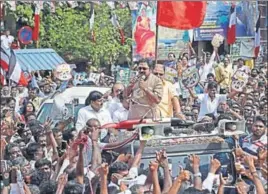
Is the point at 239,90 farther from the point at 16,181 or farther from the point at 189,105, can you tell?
the point at 16,181

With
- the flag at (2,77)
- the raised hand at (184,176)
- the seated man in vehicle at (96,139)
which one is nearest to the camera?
the raised hand at (184,176)

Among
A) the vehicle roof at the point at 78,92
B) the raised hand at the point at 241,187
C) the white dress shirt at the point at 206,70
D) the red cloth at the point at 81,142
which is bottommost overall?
the raised hand at the point at 241,187

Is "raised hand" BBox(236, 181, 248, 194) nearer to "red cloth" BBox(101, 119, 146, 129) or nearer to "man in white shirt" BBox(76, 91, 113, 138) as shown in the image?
"red cloth" BBox(101, 119, 146, 129)

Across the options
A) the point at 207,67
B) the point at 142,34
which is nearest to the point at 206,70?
the point at 207,67

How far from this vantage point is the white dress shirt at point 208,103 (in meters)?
4.68

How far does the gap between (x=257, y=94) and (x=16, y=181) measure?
4.10 ft

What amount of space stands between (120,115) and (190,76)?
414 mm

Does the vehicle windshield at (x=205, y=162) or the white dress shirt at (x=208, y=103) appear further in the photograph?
the white dress shirt at (x=208, y=103)

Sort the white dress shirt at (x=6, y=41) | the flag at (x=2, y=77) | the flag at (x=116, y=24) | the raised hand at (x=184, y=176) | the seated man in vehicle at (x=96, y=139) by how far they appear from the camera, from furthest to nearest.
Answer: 1. the flag at (x=2, y=77)
2. the white dress shirt at (x=6, y=41)
3. the flag at (x=116, y=24)
4. the seated man in vehicle at (x=96, y=139)
5. the raised hand at (x=184, y=176)

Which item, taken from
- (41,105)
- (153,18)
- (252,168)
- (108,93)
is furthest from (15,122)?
(252,168)

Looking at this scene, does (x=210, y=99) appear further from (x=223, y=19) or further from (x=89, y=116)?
(x=89, y=116)

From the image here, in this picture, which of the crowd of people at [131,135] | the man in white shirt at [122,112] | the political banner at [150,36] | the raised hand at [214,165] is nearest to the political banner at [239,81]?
the crowd of people at [131,135]

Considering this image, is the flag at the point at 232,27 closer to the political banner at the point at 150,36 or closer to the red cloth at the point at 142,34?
the political banner at the point at 150,36

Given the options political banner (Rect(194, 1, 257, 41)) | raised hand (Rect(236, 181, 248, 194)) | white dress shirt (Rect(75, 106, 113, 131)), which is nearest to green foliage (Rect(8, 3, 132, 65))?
white dress shirt (Rect(75, 106, 113, 131))
